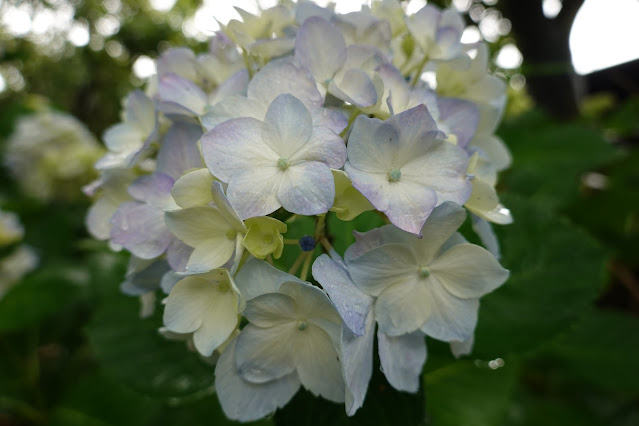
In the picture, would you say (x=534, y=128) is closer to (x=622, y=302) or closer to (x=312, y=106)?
(x=622, y=302)

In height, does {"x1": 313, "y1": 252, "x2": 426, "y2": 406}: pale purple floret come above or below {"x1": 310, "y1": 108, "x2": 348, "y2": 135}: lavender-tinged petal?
below

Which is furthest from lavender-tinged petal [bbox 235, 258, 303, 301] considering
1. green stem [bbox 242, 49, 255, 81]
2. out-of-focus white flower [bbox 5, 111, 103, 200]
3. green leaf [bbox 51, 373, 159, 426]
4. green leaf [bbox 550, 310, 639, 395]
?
out-of-focus white flower [bbox 5, 111, 103, 200]

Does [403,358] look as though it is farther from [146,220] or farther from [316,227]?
[146,220]

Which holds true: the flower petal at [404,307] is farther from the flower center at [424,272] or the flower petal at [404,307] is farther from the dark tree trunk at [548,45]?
the dark tree trunk at [548,45]

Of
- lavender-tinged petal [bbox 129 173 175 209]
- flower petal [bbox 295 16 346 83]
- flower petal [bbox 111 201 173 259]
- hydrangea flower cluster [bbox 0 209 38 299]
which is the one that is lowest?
hydrangea flower cluster [bbox 0 209 38 299]

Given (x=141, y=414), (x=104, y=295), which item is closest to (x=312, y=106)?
(x=104, y=295)

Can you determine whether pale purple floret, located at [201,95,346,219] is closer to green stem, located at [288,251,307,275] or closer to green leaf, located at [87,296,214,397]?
green stem, located at [288,251,307,275]

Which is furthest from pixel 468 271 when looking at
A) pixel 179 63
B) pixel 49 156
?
pixel 49 156
